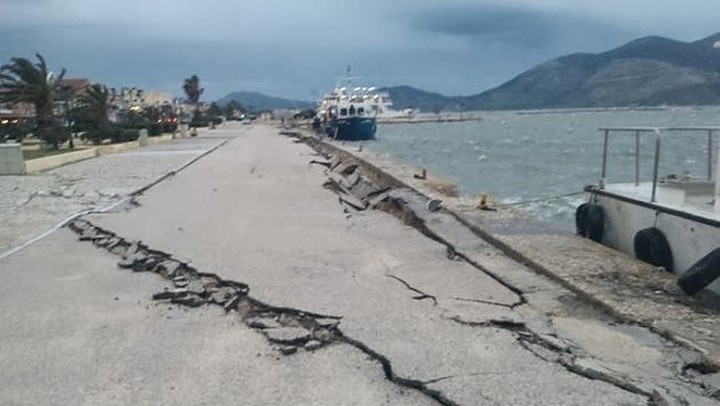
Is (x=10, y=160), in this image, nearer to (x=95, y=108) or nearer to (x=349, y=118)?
(x=95, y=108)

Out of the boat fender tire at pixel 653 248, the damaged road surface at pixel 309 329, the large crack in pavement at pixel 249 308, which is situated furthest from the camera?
the boat fender tire at pixel 653 248

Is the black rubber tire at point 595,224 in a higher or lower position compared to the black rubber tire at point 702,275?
lower

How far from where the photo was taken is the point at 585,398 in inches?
179

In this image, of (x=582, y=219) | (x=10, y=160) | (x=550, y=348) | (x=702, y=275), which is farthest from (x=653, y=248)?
(x=10, y=160)

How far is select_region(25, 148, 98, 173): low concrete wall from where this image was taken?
1010 inches

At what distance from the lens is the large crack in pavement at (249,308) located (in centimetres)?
551

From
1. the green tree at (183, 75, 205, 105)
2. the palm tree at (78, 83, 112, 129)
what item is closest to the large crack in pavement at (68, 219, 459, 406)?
the palm tree at (78, 83, 112, 129)

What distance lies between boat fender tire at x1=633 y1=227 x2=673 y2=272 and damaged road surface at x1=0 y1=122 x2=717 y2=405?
1.62m

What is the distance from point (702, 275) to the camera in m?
6.86

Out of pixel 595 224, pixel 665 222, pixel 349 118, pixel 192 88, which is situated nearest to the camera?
pixel 665 222

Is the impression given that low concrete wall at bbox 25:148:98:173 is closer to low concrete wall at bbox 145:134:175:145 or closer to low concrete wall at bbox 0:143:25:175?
low concrete wall at bbox 0:143:25:175

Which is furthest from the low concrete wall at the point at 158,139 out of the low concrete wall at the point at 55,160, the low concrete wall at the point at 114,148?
the low concrete wall at the point at 55,160

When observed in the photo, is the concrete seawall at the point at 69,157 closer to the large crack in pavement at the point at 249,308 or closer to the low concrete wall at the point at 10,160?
the low concrete wall at the point at 10,160

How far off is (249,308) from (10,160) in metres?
20.1
